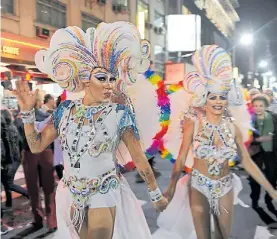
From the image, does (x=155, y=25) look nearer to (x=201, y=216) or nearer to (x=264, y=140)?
(x=264, y=140)

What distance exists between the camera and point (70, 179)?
2.53 m

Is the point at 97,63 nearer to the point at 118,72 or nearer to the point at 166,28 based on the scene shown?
the point at 118,72

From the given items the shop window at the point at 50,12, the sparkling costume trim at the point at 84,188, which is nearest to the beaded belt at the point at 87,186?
the sparkling costume trim at the point at 84,188

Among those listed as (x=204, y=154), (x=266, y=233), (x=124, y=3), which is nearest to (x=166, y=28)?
(x=124, y=3)

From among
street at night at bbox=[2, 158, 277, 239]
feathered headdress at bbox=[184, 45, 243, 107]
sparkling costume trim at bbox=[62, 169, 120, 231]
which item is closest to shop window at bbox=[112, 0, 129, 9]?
street at night at bbox=[2, 158, 277, 239]

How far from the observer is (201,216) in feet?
10.7

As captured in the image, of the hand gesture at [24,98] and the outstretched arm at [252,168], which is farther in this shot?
the outstretched arm at [252,168]

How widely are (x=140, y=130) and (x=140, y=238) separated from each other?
2.26ft

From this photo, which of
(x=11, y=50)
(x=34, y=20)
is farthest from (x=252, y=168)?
(x=34, y=20)

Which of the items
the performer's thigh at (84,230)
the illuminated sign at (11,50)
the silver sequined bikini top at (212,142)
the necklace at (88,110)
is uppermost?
the illuminated sign at (11,50)

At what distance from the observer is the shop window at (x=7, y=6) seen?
32.0ft

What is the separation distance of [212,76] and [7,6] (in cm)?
770

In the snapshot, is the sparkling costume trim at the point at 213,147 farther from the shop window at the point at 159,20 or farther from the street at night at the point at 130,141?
the shop window at the point at 159,20

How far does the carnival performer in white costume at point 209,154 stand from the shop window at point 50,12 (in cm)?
810
